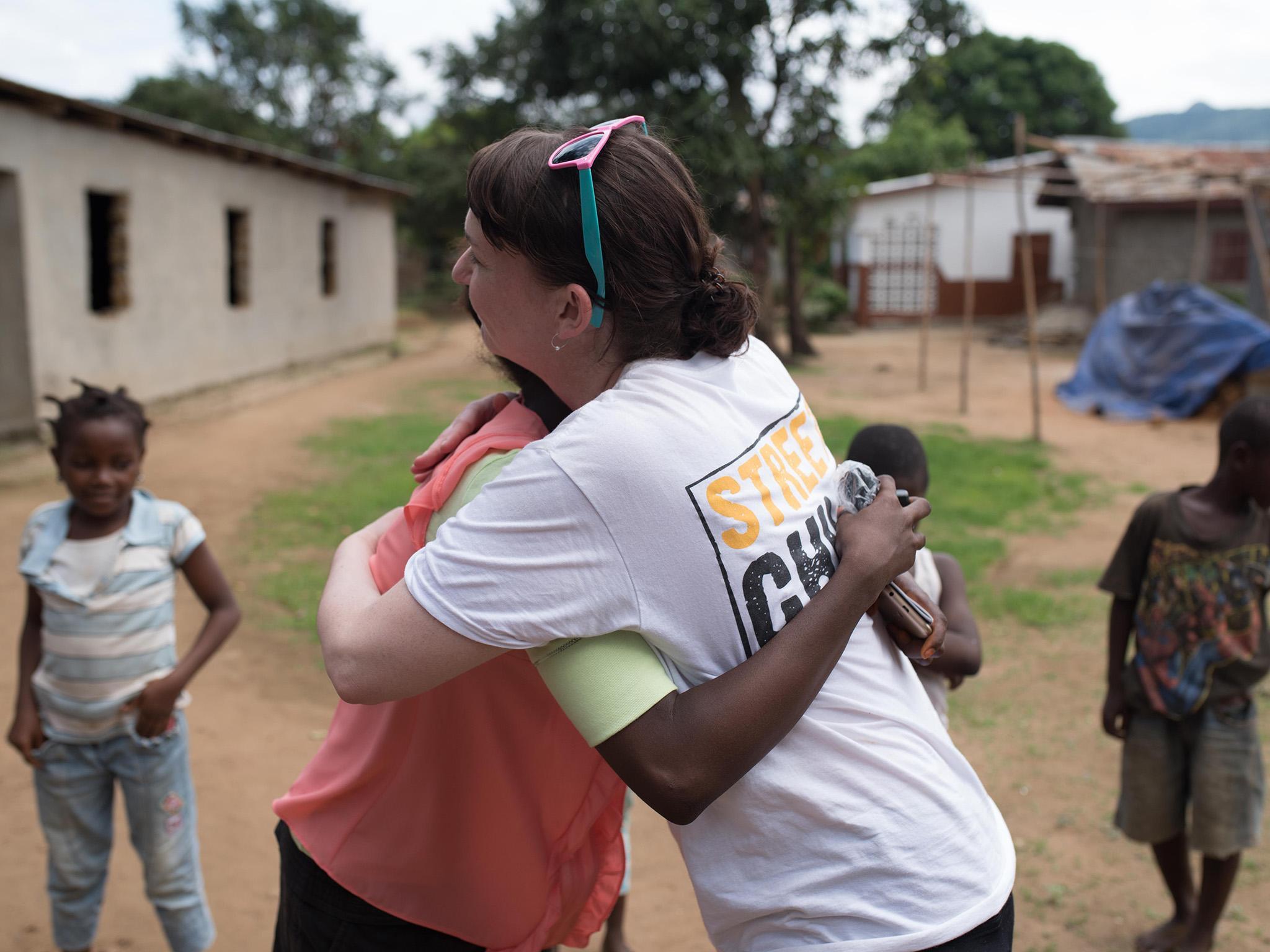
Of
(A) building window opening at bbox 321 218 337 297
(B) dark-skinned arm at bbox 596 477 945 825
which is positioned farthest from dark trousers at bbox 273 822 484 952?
(A) building window opening at bbox 321 218 337 297

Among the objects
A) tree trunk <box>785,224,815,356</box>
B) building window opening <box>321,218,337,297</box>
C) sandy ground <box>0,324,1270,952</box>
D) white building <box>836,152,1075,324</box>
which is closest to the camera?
sandy ground <box>0,324,1270,952</box>

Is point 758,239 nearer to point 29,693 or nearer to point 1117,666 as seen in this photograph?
point 1117,666

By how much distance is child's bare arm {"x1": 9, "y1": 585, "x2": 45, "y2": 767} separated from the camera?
8.63 feet

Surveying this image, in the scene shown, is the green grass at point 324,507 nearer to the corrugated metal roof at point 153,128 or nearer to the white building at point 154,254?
the white building at point 154,254

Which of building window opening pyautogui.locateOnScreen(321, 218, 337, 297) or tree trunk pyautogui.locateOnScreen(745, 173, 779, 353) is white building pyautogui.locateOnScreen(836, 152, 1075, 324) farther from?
building window opening pyautogui.locateOnScreen(321, 218, 337, 297)

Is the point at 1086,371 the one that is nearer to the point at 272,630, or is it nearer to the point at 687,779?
the point at 272,630

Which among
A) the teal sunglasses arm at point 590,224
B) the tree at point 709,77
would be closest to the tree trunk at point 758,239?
the tree at point 709,77

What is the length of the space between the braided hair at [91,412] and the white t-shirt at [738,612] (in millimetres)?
1878

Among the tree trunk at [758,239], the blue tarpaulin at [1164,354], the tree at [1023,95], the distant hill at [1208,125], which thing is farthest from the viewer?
the distant hill at [1208,125]

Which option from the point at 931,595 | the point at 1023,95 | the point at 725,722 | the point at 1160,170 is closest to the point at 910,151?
the point at 1023,95

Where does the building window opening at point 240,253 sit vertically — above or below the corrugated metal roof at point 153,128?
below

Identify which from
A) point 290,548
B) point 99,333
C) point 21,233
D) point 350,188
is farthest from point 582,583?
point 350,188

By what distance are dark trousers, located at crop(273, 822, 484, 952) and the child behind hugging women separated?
49.6 inches

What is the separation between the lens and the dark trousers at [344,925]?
153 centimetres
